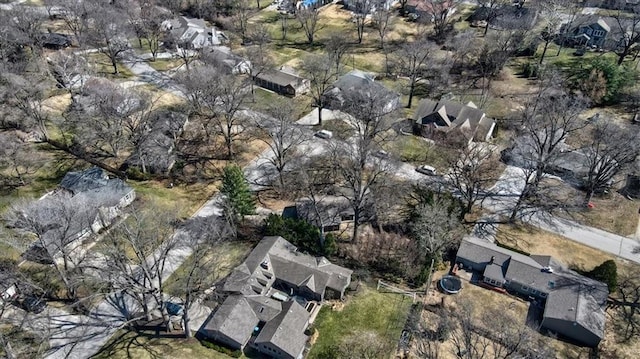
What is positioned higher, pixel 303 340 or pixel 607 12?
pixel 607 12

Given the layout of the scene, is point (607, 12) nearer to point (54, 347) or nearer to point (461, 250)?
point (461, 250)

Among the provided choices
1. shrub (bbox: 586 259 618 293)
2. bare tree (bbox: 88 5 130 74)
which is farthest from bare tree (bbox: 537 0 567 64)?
bare tree (bbox: 88 5 130 74)

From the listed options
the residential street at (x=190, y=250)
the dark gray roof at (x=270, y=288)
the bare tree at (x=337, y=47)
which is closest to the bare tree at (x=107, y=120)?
the residential street at (x=190, y=250)

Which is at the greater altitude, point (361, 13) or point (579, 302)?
point (361, 13)

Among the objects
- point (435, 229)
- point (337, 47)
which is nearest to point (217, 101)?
point (337, 47)

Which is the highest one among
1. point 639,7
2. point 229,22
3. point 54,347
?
point 639,7

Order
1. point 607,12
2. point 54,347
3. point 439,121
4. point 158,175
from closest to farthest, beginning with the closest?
point 54,347 → point 158,175 → point 439,121 → point 607,12

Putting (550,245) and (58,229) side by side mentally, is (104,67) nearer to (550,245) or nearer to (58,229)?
(58,229)

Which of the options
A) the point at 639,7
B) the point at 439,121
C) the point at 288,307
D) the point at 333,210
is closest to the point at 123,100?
the point at 333,210
